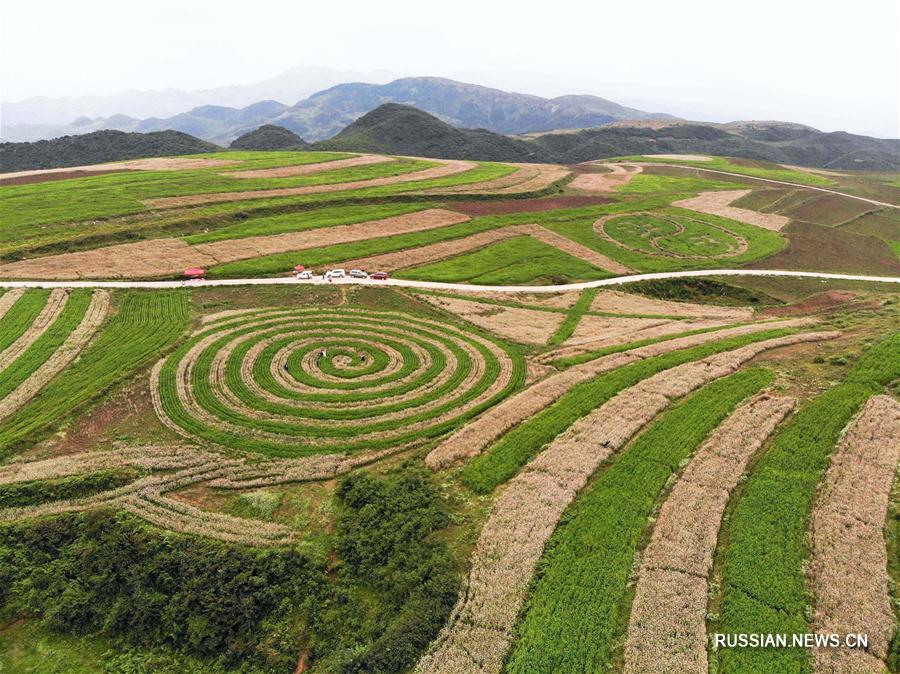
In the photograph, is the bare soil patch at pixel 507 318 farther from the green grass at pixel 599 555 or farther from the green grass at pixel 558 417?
the green grass at pixel 599 555

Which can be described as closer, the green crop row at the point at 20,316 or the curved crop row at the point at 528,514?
the curved crop row at the point at 528,514

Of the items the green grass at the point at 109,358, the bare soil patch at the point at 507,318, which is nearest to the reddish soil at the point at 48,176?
the green grass at the point at 109,358

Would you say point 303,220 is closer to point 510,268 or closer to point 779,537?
point 510,268

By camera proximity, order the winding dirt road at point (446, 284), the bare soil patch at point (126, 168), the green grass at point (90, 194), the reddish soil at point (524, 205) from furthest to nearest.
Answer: the bare soil patch at point (126, 168) → the reddish soil at point (524, 205) → the green grass at point (90, 194) → the winding dirt road at point (446, 284)

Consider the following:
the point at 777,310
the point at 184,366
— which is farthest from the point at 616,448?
the point at 777,310

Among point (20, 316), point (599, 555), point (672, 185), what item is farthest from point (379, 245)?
point (672, 185)

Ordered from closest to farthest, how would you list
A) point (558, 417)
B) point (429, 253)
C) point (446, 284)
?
point (558, 417) → point (446, 284) → point (429, 253)
